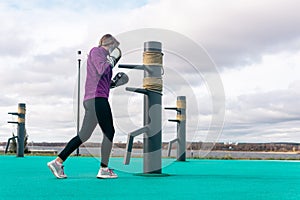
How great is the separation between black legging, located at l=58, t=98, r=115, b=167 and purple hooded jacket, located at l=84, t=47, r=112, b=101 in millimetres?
88

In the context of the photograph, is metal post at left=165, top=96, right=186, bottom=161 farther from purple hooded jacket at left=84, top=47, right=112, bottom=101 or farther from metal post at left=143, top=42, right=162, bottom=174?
purple hooded jacket at left=84, top=47, right=112, bottom=101

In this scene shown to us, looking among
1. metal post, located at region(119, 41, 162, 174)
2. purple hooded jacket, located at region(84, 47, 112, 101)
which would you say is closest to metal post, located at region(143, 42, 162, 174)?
metal post, located at region(119, 41, 162, 174)

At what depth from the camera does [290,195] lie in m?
3.82

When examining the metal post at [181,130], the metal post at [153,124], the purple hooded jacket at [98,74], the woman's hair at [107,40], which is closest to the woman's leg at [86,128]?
the purple hooded jacket at [98,74]

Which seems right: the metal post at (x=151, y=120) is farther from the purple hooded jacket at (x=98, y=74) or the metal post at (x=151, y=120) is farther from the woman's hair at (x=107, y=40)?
the purple hooded jacket at (x=98, y=74)

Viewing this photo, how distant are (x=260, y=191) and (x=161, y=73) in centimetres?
266

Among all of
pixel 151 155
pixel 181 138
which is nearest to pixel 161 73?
pixel 151 155

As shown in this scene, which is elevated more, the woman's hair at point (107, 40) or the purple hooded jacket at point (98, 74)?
the woman's hair at point (107, 40)

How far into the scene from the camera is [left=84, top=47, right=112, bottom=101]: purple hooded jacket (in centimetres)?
535

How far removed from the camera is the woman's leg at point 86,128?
535 cm

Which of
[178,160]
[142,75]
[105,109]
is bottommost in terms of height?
[178,160]

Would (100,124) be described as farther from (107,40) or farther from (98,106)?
(107,40)

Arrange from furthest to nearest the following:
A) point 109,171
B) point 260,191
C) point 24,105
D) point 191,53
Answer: point 24,105 → point 191,53 → point 109,171 → point 260,191

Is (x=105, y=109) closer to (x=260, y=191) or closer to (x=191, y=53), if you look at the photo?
(x=191, y=53)
